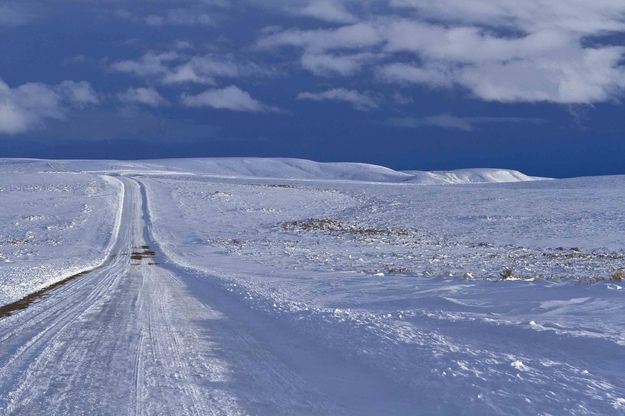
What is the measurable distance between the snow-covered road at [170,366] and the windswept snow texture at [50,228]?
4.22 meters

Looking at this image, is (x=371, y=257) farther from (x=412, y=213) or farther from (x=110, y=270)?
(x=412, y=213)

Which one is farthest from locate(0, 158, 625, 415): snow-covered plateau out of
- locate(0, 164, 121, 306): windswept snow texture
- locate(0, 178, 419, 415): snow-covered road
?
locate(0, 164, 121, 306): windswept snow texture

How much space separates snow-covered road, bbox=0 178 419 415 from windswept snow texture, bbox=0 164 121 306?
13.8 ft

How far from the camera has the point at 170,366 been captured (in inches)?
348

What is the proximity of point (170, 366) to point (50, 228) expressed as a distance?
36.6m

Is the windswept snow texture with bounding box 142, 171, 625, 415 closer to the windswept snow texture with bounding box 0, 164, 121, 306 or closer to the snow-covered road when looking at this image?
the snow-covered road

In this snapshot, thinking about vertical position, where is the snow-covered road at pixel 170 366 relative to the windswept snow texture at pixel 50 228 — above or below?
above

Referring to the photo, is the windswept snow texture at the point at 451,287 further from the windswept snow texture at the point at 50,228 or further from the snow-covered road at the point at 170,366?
the windswept snow texture at the point at 50,228

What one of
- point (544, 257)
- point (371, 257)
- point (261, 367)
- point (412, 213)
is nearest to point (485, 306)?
point (261, 367)

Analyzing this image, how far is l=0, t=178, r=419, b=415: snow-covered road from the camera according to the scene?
7.20m

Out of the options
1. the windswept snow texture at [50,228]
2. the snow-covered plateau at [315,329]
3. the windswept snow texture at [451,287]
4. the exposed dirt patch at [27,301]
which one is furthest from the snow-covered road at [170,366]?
the windswept snow texture at [50,228]

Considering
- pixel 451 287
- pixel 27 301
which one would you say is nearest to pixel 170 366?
pixel 27 301

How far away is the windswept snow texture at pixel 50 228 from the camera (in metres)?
22.8

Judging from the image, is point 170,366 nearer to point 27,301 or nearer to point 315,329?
point 315,329
